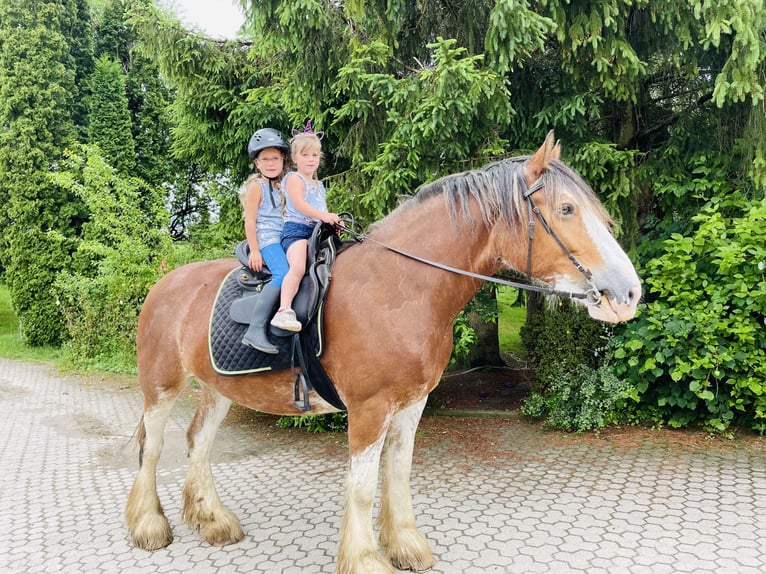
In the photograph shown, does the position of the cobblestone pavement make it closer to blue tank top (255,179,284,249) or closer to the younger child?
the younger child

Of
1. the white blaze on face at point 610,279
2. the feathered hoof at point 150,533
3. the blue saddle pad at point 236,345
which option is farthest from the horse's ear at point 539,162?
the feathered hoof at point 150,533

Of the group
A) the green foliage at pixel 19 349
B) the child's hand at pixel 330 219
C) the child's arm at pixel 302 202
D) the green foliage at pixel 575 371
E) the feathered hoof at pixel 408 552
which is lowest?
the green foliage at pixel 19 349

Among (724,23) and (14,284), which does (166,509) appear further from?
(14,284)

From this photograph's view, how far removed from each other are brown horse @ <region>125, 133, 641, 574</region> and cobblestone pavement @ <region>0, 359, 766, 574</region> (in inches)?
29.3

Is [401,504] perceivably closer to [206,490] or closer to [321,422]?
[206,490]

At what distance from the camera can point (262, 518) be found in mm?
4094

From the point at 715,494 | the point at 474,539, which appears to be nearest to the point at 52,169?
the point at 474,539

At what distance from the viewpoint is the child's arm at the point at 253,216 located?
3.14 metres

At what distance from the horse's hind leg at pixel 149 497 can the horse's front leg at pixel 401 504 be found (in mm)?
→ 1566

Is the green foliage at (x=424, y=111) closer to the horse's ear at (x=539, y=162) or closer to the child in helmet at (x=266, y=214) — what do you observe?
the child in helmet at (x=266, y=214)

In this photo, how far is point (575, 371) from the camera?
19.5 ft

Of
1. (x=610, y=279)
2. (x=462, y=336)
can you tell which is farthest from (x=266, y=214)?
(x=462, y=336)

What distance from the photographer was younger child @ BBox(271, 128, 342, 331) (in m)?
2.87

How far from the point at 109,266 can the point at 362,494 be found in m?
8.32
